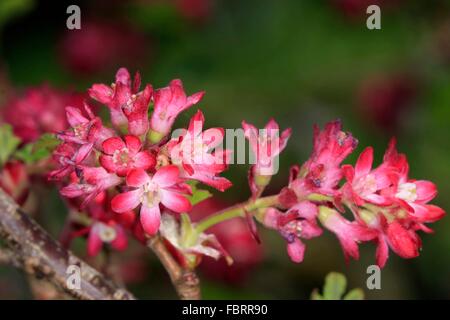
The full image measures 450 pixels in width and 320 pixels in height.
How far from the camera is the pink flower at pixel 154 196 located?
1.33m

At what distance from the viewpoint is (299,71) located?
4469 mm

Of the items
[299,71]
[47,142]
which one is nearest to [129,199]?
[47,142]

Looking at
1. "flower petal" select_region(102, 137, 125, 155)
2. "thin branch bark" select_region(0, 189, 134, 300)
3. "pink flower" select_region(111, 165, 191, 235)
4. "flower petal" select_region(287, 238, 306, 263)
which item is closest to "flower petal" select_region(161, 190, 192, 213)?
"pink flower" select_region(111, 165, 191, 235)

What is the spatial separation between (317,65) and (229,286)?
1.81 metres

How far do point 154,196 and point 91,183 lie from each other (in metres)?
0.11

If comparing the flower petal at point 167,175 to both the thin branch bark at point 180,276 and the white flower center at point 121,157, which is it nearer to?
the white flower center at point 121,157

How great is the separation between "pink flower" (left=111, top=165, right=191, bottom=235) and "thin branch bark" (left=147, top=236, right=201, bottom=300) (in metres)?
0.19

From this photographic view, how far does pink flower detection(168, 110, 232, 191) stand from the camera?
136 centimetres

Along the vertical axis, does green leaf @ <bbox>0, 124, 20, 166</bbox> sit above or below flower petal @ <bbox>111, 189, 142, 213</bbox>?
above

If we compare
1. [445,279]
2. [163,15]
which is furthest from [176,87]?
[163,15]

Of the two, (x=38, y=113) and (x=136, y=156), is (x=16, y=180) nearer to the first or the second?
(x=38, y=113)

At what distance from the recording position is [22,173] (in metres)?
1.80

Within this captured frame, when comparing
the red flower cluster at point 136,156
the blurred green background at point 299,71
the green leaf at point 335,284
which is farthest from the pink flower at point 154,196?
the blurred green background at point 299,71

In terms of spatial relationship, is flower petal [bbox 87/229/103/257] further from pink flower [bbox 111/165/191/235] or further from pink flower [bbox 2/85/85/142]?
pink flower [bbox 111/165/191/235]
